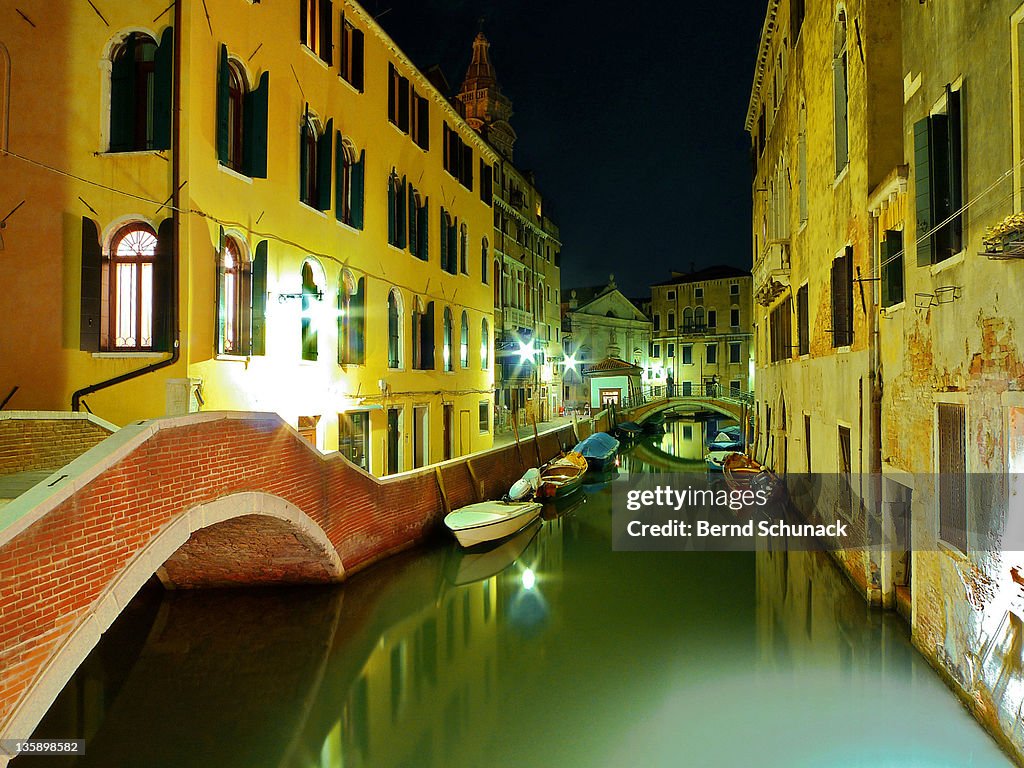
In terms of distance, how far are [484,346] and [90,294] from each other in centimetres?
1187

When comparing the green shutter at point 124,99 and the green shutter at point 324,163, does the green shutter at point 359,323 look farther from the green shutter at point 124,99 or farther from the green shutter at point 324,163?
the green shutter at point 124,99

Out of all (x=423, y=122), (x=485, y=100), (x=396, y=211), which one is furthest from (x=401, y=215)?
(x=485, y=100)

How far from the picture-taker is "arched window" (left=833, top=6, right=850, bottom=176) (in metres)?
9.95

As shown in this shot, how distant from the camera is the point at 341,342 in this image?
12.2m

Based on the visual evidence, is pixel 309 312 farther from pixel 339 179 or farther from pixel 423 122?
pixel 423 122

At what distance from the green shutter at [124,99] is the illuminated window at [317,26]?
3.03m

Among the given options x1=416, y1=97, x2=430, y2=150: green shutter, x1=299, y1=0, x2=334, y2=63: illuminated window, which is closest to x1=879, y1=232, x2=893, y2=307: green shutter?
x1=299, y1=0, x2=334, y2=63: illuminated window

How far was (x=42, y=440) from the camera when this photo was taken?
675 centimetres

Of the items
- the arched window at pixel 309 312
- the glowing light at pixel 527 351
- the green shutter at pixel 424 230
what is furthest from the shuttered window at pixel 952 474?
the glowing light at pixel 527 351

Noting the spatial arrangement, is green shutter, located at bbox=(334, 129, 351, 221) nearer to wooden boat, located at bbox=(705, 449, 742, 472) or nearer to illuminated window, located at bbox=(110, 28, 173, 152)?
illuminated window, located at bbox=(110, 28, 173, 152)

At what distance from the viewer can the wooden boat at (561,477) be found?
18062 mm

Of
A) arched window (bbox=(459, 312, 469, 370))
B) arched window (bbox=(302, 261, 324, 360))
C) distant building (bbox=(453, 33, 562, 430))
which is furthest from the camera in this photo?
distant building (bbox=(453, 33, 562, 430))

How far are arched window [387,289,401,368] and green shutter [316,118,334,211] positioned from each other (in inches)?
121

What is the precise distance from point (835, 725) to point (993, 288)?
14.1 ft
